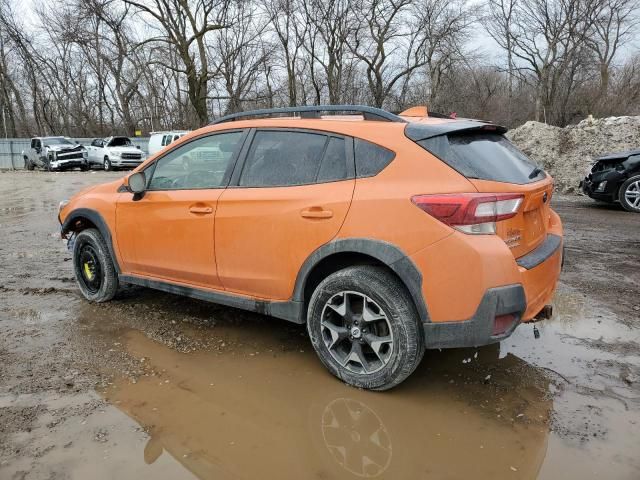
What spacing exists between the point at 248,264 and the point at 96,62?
46193 millimetres

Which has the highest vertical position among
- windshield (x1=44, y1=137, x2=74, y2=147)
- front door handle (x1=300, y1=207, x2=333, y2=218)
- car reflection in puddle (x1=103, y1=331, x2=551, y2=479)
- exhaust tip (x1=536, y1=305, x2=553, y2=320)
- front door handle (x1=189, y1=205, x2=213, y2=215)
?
windshield (x1=44, y1=137, x2=74, y2=147)


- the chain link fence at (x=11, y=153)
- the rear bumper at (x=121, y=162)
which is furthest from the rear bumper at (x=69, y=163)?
the chain link fence at (x=11, y=153)

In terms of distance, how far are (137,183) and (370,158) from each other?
6.79 feet

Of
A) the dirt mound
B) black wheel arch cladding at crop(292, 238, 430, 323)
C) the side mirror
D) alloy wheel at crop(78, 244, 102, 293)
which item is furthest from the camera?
the dirt mound

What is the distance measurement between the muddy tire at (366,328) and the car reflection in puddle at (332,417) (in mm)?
152

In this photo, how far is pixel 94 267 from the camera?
481 cm

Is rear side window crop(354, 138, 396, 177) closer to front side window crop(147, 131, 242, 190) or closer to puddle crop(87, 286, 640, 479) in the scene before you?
front side window crop(147, 131, 242, 190)

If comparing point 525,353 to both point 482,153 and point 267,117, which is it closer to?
point 482,153

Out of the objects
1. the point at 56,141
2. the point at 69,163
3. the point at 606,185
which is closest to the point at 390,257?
the point at 606,185

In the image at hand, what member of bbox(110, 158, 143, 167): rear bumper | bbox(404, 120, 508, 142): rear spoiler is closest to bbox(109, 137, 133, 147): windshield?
bbox(110, 158, 143, 167): rear bumper

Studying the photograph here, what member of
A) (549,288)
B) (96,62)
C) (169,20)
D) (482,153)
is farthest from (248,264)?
(96,62)

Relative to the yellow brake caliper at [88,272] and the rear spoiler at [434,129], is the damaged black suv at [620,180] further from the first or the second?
the yellow brake caliper at [88,272]

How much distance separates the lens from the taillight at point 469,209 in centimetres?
273

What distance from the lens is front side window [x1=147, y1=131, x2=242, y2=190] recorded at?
12.4 ft
